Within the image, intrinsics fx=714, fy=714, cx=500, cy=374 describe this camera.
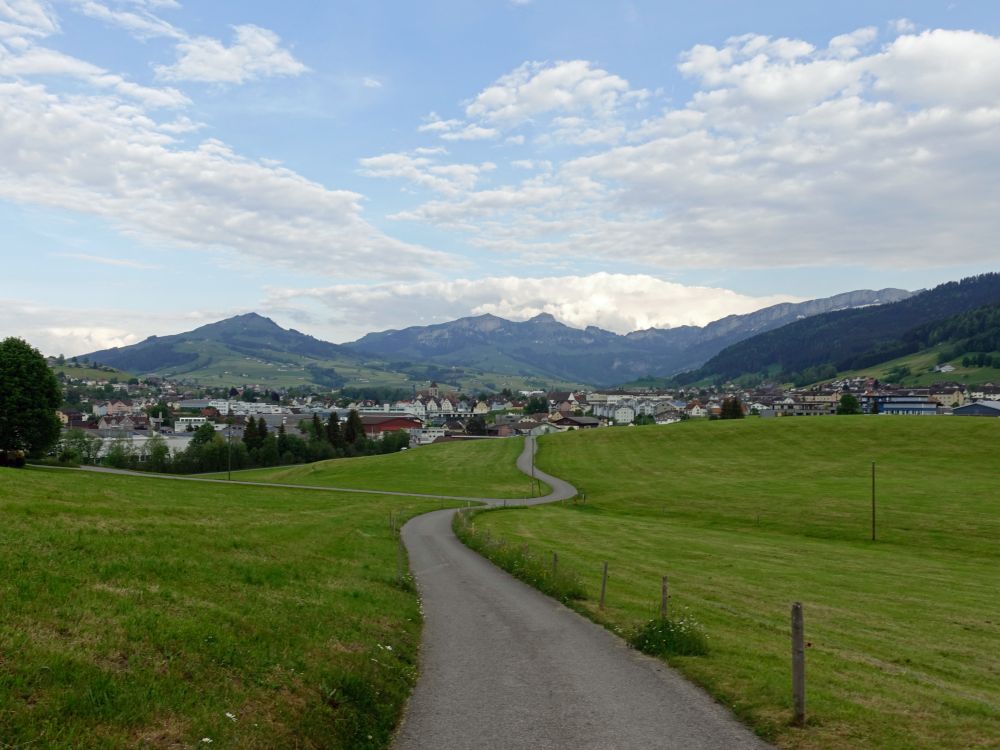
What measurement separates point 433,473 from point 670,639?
10588cm

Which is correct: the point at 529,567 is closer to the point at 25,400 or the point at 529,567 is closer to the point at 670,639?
the point at 670,639

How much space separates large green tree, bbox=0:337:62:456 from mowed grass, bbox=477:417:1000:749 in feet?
184

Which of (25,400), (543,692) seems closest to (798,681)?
(543,692)

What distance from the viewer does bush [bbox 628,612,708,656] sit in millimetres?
19078

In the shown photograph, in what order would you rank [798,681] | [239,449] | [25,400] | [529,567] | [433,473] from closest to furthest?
[798,681]
[529,567]
[25,400]
[433,473]
[239,449]

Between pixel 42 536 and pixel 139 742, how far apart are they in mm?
12630

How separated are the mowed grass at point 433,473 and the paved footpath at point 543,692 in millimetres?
72779

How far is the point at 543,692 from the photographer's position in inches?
627

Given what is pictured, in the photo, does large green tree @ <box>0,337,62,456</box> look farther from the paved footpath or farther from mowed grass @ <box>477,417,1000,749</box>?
the paved footpath

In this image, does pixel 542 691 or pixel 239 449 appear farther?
pixel 239 449

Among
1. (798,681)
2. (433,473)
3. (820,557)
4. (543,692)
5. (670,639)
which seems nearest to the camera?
(798,681)

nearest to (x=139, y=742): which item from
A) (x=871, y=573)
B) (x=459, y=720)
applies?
(x=459, y=720)

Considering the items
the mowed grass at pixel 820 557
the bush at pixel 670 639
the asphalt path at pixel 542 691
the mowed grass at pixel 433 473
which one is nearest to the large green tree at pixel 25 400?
the mowed grass at pixel 433 473

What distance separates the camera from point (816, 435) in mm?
131375
